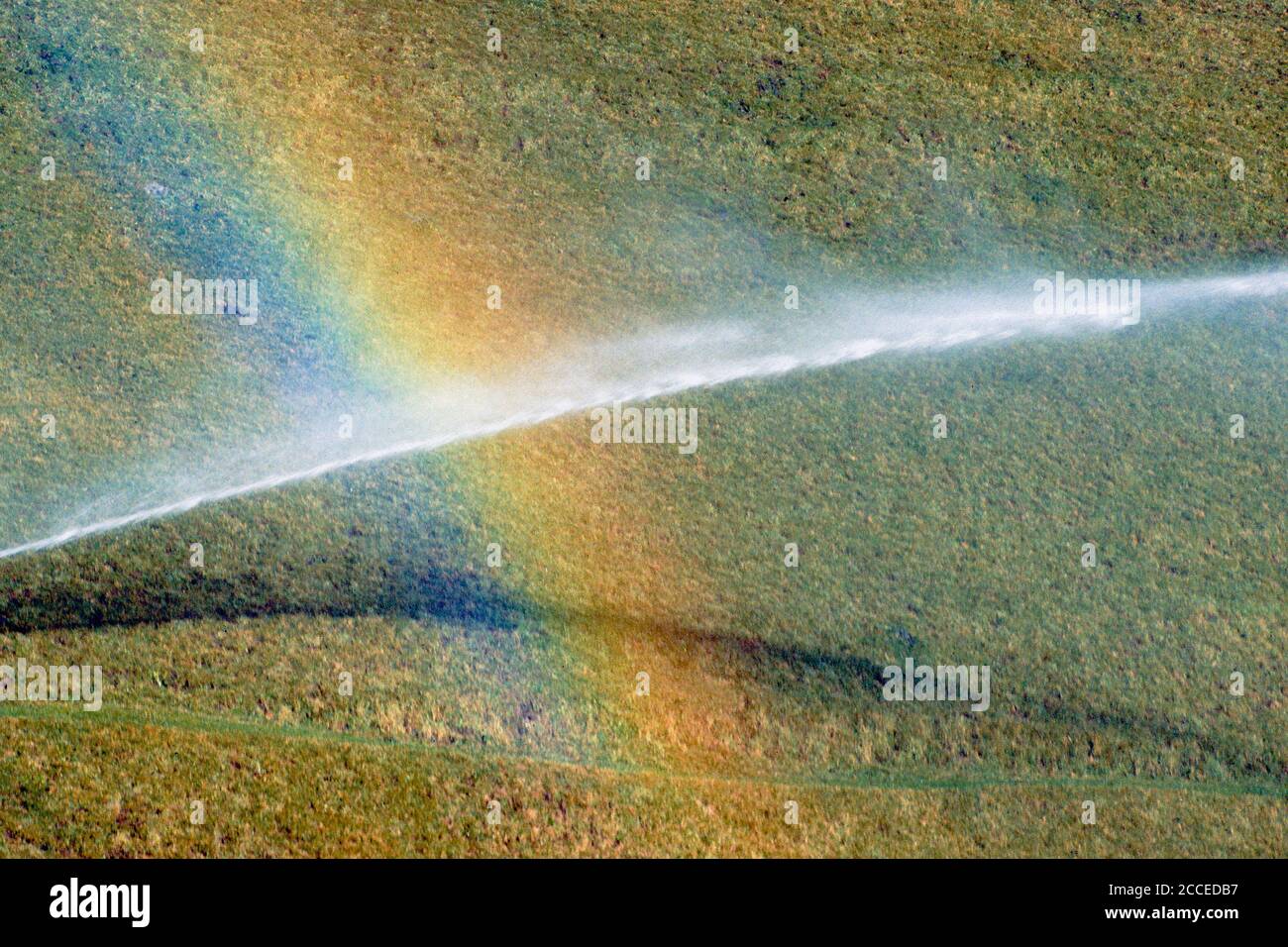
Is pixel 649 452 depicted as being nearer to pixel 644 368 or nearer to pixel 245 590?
pixel 644 368

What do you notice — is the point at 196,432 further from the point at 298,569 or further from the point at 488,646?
the point at 488,646

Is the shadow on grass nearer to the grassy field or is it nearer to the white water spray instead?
the grassy field

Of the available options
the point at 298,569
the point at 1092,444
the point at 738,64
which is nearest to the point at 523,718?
the point at 298,569

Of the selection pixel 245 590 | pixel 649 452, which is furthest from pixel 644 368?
pixel 245 590

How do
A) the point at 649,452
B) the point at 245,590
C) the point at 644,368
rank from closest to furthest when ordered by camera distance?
1. the point at 245,590
2. the point at 649,452
3. the point at 644,368

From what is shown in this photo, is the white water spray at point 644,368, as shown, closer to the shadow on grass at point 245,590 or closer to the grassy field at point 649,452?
the grassy field at point 649,452

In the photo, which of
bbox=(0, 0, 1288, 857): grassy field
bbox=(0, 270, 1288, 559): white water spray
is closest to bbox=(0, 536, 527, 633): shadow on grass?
bbox=(0, 0, 1288, 857): grassy field
